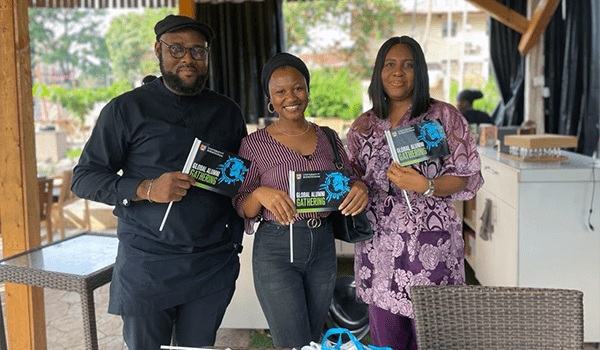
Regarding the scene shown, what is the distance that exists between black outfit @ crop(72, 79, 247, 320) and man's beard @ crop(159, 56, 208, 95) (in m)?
0.03

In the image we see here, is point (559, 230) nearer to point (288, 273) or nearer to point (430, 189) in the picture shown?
point (430, 189)

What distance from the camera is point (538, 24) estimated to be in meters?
6.10

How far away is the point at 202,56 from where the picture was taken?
5.86ft

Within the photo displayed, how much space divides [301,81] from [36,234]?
1.74 metres

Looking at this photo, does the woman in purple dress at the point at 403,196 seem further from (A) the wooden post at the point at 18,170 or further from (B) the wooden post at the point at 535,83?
(B) the wooden post at the point at 535,83

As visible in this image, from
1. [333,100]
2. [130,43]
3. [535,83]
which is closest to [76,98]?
[333,100]

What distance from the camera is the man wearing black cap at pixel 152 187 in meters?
1.73

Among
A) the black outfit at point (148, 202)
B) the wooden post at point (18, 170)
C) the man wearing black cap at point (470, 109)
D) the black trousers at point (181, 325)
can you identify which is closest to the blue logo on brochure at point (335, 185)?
the black outfit at point (148, 202)

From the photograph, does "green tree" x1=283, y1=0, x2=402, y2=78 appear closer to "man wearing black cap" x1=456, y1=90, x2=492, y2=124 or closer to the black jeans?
"man wearing black cap" x1=456, y1=90, x2=492, y2=124

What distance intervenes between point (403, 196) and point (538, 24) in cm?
505

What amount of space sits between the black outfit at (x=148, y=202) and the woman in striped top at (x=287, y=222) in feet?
0.50

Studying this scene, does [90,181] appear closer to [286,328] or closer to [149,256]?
[149,256]

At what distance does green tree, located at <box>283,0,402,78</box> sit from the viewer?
1373 cm

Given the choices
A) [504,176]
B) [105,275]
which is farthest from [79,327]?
[504,176]
